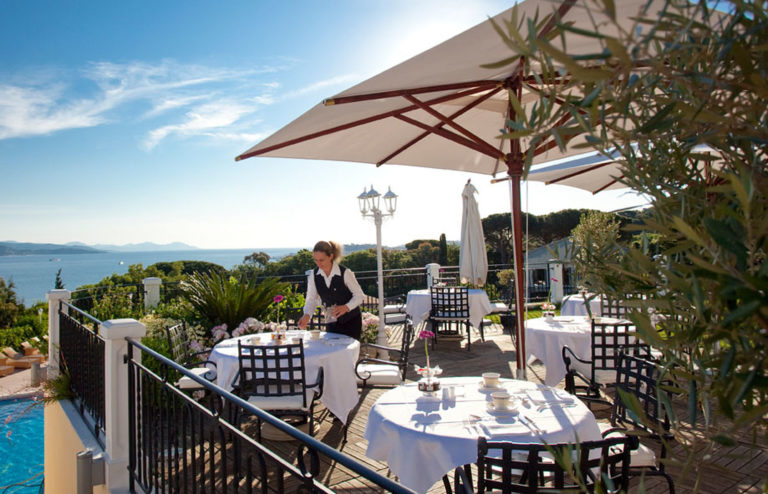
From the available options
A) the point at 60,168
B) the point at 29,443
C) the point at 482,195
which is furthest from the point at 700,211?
the point at 60,168

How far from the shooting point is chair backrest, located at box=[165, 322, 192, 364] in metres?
5.39

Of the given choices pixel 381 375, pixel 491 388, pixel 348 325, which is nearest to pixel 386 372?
pixel 381 375

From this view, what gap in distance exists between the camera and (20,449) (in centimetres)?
841

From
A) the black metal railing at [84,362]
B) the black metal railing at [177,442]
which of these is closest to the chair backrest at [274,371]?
the black metal railing at [177,442]

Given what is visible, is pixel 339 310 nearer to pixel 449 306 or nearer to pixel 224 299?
pixel 224 299

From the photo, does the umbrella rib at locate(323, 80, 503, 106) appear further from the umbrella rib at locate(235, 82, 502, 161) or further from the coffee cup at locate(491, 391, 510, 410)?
the coffee cup at locate(491, 391, 510, 410)

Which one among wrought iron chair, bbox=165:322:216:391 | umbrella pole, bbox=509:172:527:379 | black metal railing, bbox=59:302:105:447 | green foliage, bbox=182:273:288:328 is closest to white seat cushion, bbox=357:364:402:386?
umbrella pole, bbox=509:172:527:379

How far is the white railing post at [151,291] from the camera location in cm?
948

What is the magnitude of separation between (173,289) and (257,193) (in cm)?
2934

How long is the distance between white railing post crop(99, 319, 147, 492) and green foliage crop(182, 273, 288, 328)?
11.7ft

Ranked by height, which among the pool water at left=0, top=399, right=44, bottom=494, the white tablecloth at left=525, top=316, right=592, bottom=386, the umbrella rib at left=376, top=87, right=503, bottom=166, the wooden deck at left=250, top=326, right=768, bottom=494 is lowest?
the pool water at left=0, top=399, right=44, bottom=494

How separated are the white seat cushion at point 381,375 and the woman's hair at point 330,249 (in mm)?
1303

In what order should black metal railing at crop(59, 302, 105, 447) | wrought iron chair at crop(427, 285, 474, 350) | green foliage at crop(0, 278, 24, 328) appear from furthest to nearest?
green foliage at crop(0, 278, 24, 328), wrought iron chair at crop(427, 285, 474, 350), black metal railing at crop(59, 302, 105, 447)

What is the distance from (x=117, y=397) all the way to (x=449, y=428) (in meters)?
2.91
